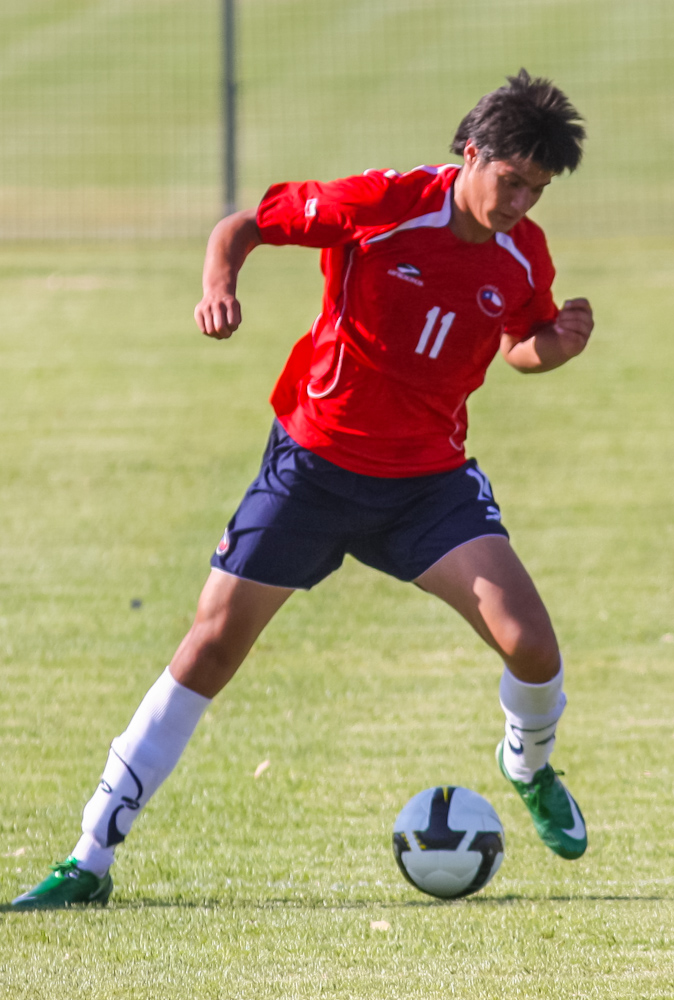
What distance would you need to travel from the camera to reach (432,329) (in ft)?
14.9

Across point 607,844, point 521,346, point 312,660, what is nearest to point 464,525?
point 521,346

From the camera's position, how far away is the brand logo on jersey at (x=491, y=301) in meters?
4.55

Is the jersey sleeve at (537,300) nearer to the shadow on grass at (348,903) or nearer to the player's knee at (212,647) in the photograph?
the player's knee at (212,647)

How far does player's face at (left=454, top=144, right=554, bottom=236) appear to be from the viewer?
430cm

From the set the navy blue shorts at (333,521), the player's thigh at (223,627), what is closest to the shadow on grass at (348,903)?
the player's thigh at (223,627)

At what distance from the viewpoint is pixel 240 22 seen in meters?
32.0

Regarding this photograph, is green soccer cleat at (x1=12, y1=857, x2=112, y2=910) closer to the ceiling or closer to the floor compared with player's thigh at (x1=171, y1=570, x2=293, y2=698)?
closer to the floor

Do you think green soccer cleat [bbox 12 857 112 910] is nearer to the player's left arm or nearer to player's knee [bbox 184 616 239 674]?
player's knee [bbox 184 616 239 674]

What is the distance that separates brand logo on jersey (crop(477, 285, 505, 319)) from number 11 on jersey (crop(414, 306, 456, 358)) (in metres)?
0.10

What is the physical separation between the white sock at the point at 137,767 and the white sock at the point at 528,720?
0.91 metres

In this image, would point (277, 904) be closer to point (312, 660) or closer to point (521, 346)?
point (521, 346)

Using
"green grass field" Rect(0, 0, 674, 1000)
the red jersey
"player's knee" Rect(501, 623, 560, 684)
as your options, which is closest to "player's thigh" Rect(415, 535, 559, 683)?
"player's knee" Rect(501, 623, 560, 684)

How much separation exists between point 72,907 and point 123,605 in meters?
4.00

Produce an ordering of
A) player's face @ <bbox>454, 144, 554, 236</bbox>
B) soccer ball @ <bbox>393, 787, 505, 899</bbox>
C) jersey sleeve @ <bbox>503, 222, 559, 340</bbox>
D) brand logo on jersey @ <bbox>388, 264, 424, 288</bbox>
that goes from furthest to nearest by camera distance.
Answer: jersey sleeve @ <bbox>503, 222, 559, 340</bbox> → brand logo on jersey @ <bbox>388, 264, 424, 288</bbox> → soccer ball @ <bbox>393, 787, 505, 899</bbox> → player's face @ <bbox>454, 144, 554, 236</bbox>
